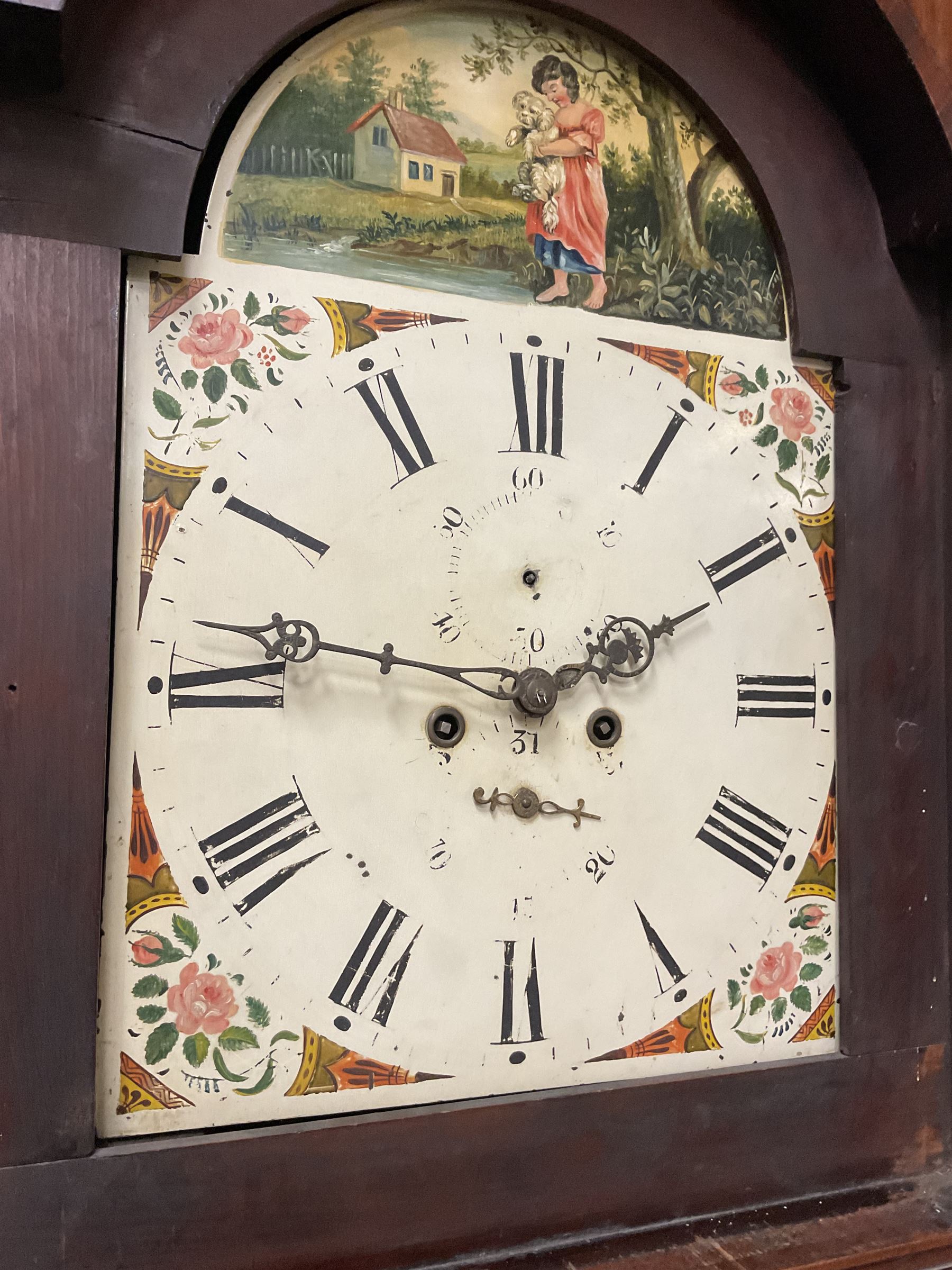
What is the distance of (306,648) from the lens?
1059 mm

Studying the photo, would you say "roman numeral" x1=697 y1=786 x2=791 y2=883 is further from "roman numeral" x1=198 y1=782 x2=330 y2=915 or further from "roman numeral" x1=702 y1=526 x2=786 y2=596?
"roman numeral" x1=198 y1=782 x2=330 y2=915

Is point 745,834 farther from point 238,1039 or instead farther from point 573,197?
point 573,197

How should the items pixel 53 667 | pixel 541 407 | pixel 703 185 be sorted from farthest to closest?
pixel 703 185 < pixel 541 407 < pixel 53 667

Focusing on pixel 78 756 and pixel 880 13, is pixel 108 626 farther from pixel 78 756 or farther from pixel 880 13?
pixel 880 13

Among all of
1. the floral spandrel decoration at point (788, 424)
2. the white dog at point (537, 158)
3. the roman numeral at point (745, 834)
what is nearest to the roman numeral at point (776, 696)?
the roman numeral at point (745, 834)

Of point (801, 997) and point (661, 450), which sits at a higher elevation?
point (661, 450)

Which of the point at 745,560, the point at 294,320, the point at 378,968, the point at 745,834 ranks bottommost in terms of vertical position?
the point at 378,968

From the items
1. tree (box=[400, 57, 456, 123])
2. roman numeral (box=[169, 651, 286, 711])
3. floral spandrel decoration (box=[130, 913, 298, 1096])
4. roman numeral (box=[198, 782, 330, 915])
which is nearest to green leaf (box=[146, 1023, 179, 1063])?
floral spandrel decoration (box=[130, 913, 298, 1096])

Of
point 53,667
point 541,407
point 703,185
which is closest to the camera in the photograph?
point 53,667

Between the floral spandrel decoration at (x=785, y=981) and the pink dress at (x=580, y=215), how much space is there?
31.9 inches

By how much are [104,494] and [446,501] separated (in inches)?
13.8

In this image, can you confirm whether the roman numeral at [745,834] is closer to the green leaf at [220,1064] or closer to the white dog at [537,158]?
the green leaf at [220,1064]

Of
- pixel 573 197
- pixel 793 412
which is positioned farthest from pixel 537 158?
pixel 793 412

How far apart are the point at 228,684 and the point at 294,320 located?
0.38 m
